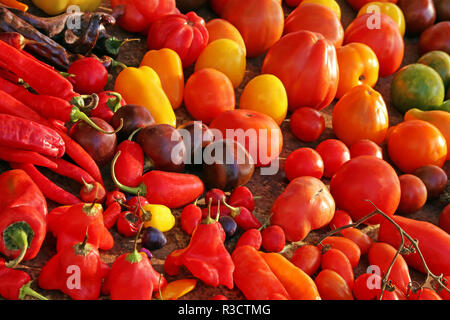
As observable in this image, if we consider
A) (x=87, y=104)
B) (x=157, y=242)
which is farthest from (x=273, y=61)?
(x=157, y=242)

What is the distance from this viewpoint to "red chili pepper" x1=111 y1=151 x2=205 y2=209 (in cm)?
235

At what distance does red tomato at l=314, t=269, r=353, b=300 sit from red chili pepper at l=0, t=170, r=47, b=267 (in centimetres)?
94

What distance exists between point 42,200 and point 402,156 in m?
1.71

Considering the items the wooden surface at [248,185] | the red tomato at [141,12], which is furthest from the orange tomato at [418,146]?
the red tomato at [141,12]

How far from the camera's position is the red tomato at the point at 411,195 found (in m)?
2.64

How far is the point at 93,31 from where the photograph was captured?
9.53ft

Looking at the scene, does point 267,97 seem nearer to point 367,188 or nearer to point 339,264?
point 367,188

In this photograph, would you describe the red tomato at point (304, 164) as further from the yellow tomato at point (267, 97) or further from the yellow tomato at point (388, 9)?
the yellow tomato at point (388, 9)

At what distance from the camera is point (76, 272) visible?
185 centimetres

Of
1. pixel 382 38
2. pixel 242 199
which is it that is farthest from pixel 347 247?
pixel 382 38

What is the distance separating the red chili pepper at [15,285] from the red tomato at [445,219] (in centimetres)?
168

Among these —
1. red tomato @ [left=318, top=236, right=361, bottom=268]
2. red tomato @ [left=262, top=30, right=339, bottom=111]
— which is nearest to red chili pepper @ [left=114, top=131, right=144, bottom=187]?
red tomato @ [left=318, top=236, right=361, bottom=268]

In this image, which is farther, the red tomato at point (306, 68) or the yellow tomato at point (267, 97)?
the red tomato at point (306, 68)

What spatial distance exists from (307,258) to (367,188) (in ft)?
1.62
